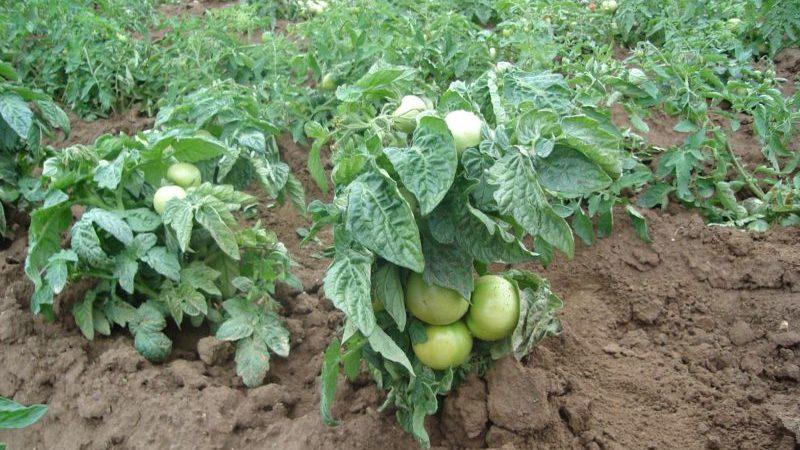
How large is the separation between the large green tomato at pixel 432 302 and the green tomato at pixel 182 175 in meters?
1.15

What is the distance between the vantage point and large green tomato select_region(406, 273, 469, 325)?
6.30ft

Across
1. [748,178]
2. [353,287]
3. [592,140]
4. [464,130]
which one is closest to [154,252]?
[353,287]

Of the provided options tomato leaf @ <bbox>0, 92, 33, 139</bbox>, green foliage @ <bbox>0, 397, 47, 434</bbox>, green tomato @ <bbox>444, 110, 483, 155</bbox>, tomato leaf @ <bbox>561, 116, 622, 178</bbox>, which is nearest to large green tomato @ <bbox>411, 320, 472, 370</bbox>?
green tomato @ <bbox>444, 110, 483, 155</bbox>

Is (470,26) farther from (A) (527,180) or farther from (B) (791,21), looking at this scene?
(A) (527,180)

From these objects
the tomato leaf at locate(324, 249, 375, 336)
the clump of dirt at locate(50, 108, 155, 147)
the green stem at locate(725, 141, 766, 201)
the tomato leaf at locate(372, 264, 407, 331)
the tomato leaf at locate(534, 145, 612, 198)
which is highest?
the tomato leaf at locate(534, 145, 612, 198)

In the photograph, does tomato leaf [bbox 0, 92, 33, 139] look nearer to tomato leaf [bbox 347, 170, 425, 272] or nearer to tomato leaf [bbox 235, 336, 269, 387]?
tomato leaf [bbox 235, 336, 269, 387]

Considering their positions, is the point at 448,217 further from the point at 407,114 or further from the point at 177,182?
the point at 177,182

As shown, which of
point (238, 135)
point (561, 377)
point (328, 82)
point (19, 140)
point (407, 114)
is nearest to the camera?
point (407, 114)

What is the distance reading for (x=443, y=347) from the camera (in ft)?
6.47

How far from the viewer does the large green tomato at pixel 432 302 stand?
75.5 inches

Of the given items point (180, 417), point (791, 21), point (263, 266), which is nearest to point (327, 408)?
point (180, 417)

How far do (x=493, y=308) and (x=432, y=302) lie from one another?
185 millimetres

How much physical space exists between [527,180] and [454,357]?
0.64m

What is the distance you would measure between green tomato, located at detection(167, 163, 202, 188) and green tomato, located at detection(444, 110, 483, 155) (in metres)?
1.27
